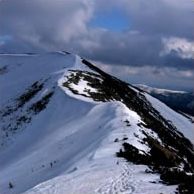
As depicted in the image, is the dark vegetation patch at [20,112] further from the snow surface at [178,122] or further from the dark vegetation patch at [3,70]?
the dark vegetation patch at [3,70]

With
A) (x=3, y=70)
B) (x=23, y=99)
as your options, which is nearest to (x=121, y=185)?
(x=23, y=99)

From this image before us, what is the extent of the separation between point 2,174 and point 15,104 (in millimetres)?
27619

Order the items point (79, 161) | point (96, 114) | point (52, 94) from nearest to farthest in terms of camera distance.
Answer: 1. point (79, 161)
2. point (96, 114)
3. point (52, 94)

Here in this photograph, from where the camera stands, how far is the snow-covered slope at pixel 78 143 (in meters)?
25.6

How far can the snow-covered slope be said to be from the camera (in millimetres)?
25625

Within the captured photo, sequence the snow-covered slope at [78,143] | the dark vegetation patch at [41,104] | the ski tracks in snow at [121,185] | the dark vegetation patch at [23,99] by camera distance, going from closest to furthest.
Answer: the ski tracks in snow at [121,185] < the snow-covered slope at [78,143] < the dark vegetation patch at [41,104] < the dark vegetation patch at [23,99]

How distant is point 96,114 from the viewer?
47.3 m

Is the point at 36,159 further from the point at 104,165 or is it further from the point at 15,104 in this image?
the point at 15,104

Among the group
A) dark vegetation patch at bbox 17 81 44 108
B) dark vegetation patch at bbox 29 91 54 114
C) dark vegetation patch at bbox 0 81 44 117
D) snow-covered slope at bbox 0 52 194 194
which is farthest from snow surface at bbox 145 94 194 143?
dark vegetation patch at bbox 0 81 44 117

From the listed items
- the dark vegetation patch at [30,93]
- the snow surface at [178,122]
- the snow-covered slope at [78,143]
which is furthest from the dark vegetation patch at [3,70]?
the snow surface at [178,122]

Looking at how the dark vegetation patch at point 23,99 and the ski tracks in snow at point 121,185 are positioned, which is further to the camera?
the dark vegetation patch at point 23,99

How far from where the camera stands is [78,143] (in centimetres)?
3850

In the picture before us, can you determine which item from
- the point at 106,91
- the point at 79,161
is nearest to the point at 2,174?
the point at 79,161

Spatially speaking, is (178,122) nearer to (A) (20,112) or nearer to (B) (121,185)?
(A) (20,112)
